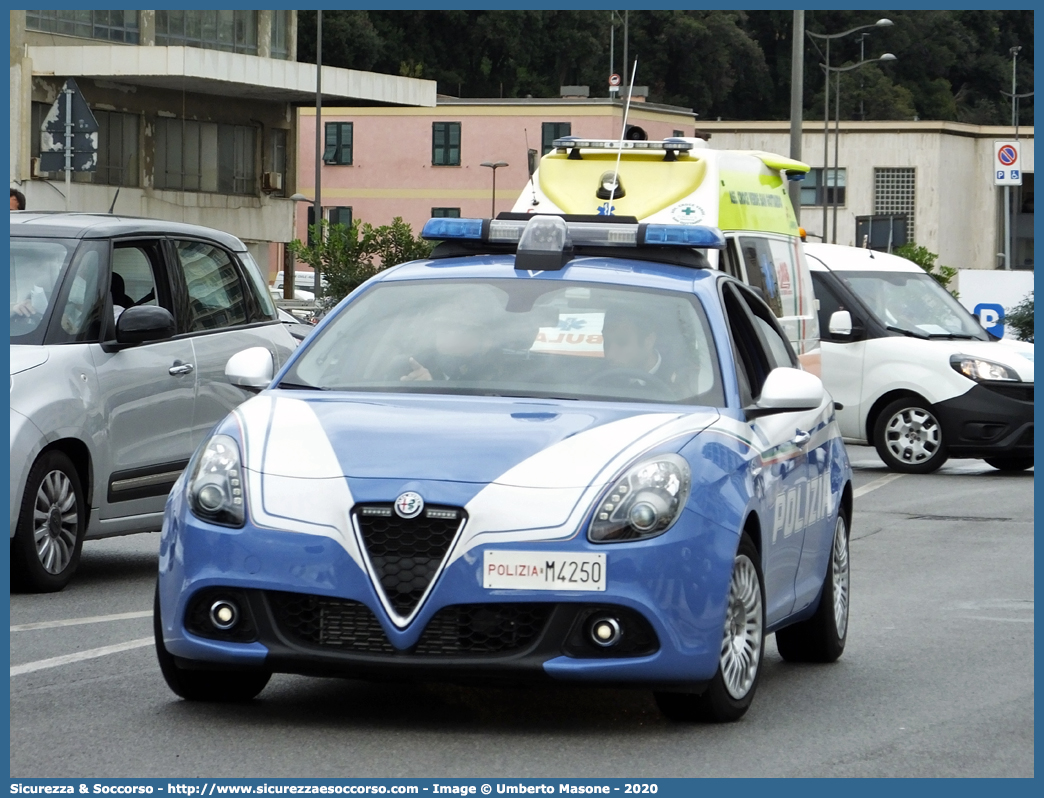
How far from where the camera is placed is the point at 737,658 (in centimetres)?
645

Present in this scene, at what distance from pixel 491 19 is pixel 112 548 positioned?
322ft

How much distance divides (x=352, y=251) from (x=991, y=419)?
893 inches

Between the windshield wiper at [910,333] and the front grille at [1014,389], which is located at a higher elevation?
the windshield wiper at [910,333]

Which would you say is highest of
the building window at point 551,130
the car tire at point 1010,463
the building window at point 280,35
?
the building window at point 280,35

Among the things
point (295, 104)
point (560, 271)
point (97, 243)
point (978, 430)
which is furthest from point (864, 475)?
point (295, 104)

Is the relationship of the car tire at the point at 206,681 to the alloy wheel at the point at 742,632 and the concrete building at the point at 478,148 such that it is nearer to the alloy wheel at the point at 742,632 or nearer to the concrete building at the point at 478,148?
the alloy wheel at the point at 742,632

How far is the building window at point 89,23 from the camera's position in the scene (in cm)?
5562

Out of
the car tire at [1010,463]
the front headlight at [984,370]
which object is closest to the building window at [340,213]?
the car tire at [1010,463]

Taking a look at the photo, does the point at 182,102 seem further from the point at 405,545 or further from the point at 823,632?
the point at 405,545

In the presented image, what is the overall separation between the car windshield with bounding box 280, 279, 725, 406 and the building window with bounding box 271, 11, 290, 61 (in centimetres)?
5475

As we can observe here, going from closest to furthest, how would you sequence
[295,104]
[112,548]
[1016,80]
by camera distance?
1. [112,548]
2. [295,104]
3. [1016,80]

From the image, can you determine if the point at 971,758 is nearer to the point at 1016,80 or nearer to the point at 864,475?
the point at 864,475

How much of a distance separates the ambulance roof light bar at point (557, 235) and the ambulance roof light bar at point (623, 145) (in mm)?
6302

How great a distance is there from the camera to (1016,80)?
430 ft
